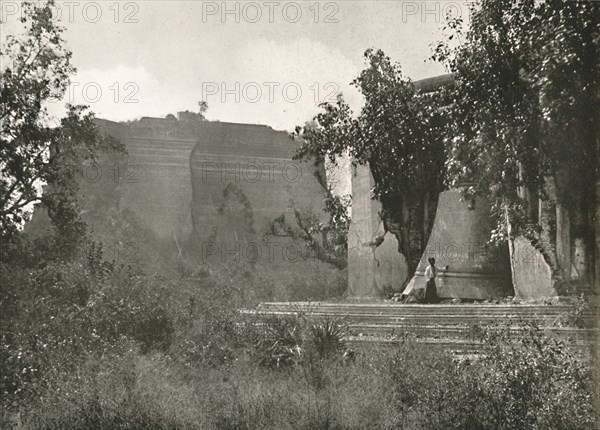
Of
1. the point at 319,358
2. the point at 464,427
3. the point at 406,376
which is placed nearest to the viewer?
the point at 464,427

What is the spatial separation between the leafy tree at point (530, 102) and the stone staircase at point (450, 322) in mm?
1057

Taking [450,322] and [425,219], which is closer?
[450,322]

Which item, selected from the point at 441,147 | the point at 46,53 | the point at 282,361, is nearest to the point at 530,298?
the point at 441,147

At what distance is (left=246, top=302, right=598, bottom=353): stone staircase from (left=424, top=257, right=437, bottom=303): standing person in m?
2.25

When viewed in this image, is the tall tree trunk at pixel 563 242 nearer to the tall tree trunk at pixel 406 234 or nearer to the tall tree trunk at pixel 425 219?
the tall tree trunk at pixel 425 219

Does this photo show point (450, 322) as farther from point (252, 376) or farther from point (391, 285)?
point (391, 285)

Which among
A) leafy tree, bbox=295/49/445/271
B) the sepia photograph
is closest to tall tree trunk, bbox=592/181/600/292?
the sepia photograph

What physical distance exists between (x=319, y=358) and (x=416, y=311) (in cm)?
322

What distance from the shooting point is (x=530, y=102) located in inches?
259

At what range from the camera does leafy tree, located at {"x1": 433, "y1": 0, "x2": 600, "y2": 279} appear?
6.00 metres

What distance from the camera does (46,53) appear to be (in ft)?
34.7

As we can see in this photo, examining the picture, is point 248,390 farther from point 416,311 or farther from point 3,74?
point 3,74

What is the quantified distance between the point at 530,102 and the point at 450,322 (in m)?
3.42

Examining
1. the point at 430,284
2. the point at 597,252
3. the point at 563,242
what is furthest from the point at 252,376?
the point at 430,284
